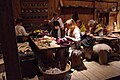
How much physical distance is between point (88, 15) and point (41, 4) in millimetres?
2721

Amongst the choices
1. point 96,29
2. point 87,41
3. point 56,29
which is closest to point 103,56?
point 87,41

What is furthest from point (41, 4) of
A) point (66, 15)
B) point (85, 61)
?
point (85, 61)

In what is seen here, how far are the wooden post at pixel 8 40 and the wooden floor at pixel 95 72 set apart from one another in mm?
2077

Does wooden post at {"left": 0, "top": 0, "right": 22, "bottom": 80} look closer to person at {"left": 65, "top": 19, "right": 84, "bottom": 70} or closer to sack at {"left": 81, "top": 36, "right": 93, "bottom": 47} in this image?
person at {"left": 65, "top": 19, "right": 84, "bottom": 70}

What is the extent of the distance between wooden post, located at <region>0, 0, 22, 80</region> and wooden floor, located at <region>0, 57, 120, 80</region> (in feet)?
6.81

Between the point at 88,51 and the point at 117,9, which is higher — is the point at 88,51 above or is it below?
below

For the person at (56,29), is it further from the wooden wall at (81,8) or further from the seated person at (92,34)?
the seated person at (92,34)

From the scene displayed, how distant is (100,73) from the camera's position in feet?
14.5

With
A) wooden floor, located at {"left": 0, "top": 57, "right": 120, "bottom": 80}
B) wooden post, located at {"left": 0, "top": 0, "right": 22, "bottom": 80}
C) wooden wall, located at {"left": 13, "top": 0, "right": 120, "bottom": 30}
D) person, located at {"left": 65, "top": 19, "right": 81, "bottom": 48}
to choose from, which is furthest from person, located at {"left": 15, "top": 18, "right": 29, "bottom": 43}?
wooden post, located at {"left": 0, "top": 0, "right": 22, "bottom": 80}

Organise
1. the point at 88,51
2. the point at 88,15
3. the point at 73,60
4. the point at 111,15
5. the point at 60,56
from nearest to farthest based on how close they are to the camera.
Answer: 1. the point at 60,56
2. the point at 73,60
3. the point at 88,51
4. the point at 88,15
5. the point at 111,15

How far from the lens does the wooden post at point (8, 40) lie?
2209mm

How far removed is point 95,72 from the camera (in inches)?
177

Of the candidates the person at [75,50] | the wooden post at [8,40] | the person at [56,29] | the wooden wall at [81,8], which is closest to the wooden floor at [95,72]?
the person at [75,50]

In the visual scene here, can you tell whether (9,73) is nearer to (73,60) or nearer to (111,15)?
(73,60)
